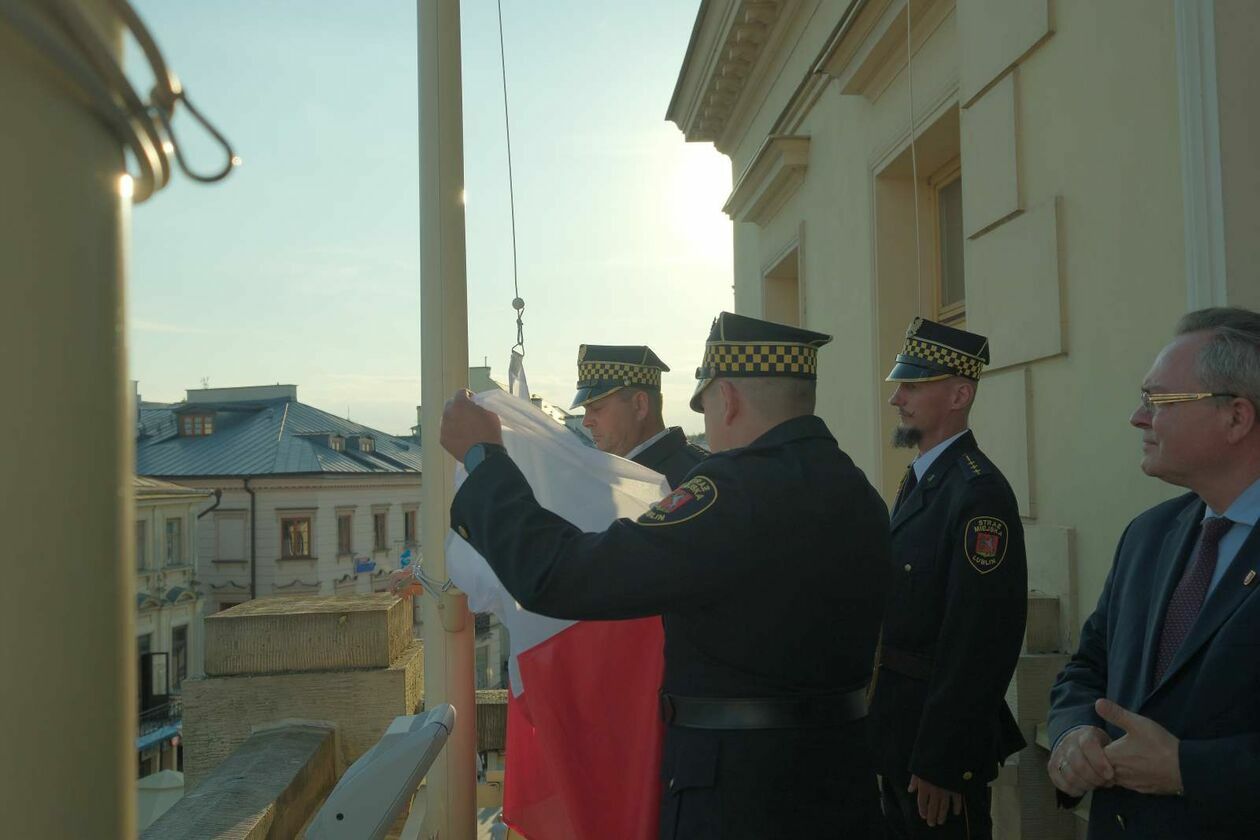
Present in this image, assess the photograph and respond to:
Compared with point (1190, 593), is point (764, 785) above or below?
below

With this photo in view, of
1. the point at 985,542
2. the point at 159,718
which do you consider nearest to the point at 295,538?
the point at 159,718

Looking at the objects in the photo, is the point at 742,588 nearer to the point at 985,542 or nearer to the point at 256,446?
the point at 985,542

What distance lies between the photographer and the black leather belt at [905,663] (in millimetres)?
3006

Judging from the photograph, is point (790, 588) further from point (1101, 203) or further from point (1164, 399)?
point (1101, 203)

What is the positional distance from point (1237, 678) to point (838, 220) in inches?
226

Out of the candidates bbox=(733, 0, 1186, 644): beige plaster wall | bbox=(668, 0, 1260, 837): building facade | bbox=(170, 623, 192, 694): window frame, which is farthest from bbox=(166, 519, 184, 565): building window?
bbox=(733, 0, 1186, 644): beige plaster wall

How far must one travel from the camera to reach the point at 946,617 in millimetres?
2895

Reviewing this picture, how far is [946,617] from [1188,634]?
1.00 meters

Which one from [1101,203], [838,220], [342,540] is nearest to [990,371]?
[1101,203]

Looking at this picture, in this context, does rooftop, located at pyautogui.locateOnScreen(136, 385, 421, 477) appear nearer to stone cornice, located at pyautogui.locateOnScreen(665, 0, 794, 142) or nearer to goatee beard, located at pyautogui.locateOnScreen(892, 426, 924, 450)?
stone cornice, located at pyautogui.locateOnScreen(665, 0, 794, 142)

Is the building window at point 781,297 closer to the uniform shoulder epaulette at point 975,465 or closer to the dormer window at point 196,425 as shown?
the uniform shoulder epaulette at point 975,465

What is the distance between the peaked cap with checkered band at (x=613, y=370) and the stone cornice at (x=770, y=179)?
4543 millimetres

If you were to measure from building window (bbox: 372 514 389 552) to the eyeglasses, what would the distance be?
3862 cm

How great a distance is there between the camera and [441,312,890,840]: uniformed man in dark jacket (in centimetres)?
185
